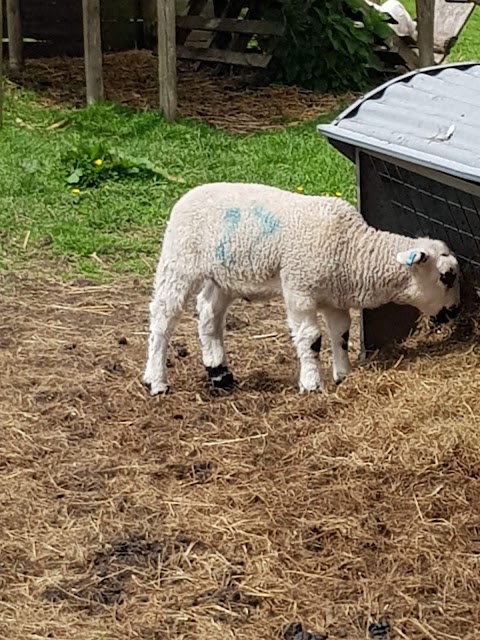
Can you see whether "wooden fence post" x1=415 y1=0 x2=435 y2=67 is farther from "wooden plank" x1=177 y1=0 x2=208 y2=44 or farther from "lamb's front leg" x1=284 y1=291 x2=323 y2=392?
"lamb's front leg" x1=284 y1=291 x2=323 y2=392

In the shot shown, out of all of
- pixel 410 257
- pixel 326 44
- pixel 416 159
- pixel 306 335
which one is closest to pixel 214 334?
pixel 306 335

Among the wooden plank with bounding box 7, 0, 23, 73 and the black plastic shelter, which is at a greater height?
the black plastic shelter

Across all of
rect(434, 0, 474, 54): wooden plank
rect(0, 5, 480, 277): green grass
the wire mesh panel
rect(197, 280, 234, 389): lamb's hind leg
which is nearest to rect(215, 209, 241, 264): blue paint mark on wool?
rect(197, 280, 234, 389): lamb's hind leg

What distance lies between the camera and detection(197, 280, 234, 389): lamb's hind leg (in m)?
6.26

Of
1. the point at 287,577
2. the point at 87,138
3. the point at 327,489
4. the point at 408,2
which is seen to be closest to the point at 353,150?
the point at 327,489

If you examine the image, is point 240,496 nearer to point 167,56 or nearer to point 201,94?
point 167,56

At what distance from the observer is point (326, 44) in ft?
43.9

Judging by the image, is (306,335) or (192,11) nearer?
(306,335)

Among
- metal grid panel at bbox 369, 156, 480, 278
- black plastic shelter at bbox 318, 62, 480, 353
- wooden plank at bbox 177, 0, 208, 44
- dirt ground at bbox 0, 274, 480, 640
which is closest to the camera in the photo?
dirt ground at bbox 0, 274, 480, 640

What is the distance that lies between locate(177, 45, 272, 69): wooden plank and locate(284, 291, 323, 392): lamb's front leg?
8024 mm

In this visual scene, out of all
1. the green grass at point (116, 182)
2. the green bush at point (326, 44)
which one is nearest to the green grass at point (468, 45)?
the green bush at point (326, 44)

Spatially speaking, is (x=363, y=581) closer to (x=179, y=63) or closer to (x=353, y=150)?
(x=353, y=150)

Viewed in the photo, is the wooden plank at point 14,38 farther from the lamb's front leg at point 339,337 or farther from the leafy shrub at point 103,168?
the lamb's front leg at point 339,337

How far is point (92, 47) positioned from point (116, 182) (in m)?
2.26
